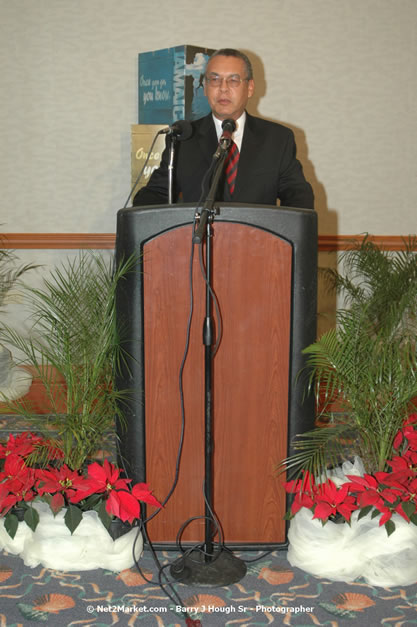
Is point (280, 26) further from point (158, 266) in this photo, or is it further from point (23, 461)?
point (23, 461)

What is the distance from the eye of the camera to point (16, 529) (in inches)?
80.4

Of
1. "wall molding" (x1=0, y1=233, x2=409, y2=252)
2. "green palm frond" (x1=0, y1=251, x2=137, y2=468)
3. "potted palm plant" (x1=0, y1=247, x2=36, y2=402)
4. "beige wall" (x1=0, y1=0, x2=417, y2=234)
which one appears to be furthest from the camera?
"wall molding" (x1=0, y1=233, x2=409, y2=252)

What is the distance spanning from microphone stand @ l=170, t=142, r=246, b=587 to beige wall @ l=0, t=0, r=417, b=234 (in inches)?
88.7

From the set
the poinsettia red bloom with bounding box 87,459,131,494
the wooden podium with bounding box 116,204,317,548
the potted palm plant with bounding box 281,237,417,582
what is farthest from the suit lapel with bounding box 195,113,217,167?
the poinsettia red bloom with bounding box 87,459,131,494

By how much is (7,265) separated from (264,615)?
9.01 feet

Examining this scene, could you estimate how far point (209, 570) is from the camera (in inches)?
76.2

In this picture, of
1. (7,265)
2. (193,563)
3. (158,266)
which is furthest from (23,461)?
(7,265)

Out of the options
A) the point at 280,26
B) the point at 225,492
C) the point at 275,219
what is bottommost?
the point at 225,492

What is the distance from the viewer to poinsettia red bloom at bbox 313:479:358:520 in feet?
6.37

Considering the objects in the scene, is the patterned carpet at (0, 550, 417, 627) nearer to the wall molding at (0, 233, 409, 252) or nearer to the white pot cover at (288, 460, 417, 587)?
the white pot cover at (288, 460, 417, 587)

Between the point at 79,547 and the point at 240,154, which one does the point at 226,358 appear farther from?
the point at 240,154

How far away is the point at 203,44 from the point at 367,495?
285 cm

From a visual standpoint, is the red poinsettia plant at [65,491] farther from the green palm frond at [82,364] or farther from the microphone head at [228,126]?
the microphone head at [228,126]

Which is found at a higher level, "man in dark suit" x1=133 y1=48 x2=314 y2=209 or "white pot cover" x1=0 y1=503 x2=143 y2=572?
"man in dark suit" x1=133 y1=48 x2=314 y2=209
